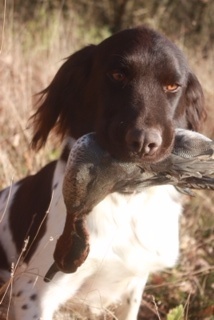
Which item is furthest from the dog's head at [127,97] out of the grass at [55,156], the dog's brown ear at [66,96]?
the grass at [55,156]

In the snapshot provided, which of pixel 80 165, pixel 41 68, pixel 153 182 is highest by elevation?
pixel 80 165

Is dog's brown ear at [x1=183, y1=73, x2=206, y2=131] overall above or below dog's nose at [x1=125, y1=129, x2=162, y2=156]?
below

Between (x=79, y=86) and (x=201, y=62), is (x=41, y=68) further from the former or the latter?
(x=79, y=86)

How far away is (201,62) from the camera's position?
276 inches

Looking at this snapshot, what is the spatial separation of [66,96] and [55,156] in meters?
1.60

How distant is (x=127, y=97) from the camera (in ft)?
7.98

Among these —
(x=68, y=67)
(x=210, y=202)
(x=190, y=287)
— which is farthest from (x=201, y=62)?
(x=68, y=67)

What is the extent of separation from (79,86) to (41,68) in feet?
9.15

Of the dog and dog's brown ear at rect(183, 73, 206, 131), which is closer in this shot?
the dog

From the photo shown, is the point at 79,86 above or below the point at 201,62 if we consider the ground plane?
above

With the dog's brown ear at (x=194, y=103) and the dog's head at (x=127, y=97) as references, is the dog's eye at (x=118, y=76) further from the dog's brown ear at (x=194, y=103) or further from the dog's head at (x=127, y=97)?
the dog's brown ear at (x=194, y=103)

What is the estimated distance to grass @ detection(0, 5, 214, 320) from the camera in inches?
135

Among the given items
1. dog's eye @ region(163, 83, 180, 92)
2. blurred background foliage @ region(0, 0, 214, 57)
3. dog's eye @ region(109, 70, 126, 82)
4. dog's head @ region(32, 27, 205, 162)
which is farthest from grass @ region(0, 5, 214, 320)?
blurred background foliage @ region(0, 0, 214, 57)

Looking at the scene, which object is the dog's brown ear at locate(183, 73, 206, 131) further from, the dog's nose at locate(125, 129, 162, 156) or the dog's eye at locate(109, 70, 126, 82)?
the dog's nose at locate(125, 129, 162, 156)
